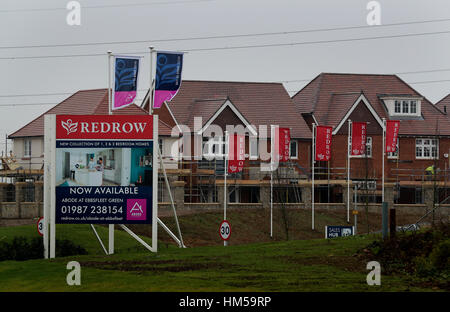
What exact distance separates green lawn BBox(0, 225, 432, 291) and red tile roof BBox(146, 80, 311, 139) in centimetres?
4013

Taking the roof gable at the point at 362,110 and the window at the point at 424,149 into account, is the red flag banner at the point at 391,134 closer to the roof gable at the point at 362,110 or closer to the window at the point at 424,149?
the roof gable at the point at 362,110

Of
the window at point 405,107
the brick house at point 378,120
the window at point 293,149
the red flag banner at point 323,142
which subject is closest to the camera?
the red flag banner at point 323,142

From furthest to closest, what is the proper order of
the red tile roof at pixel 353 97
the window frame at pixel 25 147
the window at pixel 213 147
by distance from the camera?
the red tile roof at pixel 353 97
the window frame at pixel 25 147
the window at pixel 213 147

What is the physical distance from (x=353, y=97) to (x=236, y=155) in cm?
1969

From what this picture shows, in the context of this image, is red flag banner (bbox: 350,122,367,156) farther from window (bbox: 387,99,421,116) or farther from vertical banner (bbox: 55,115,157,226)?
vertical banner (bbox: 55,115,157,226)

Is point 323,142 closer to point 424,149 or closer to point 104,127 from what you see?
point 424,149

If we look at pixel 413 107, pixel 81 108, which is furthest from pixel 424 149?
pixel 81 108

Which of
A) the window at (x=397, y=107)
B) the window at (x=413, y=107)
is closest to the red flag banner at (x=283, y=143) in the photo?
the window at (x=397, y=107)

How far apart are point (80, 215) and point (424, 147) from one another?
4874cm

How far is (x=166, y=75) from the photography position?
40.2 meters

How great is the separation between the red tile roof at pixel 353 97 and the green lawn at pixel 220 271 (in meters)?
42.7

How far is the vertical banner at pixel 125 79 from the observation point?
4075 centimetres

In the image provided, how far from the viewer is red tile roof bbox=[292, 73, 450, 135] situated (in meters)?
74.8
